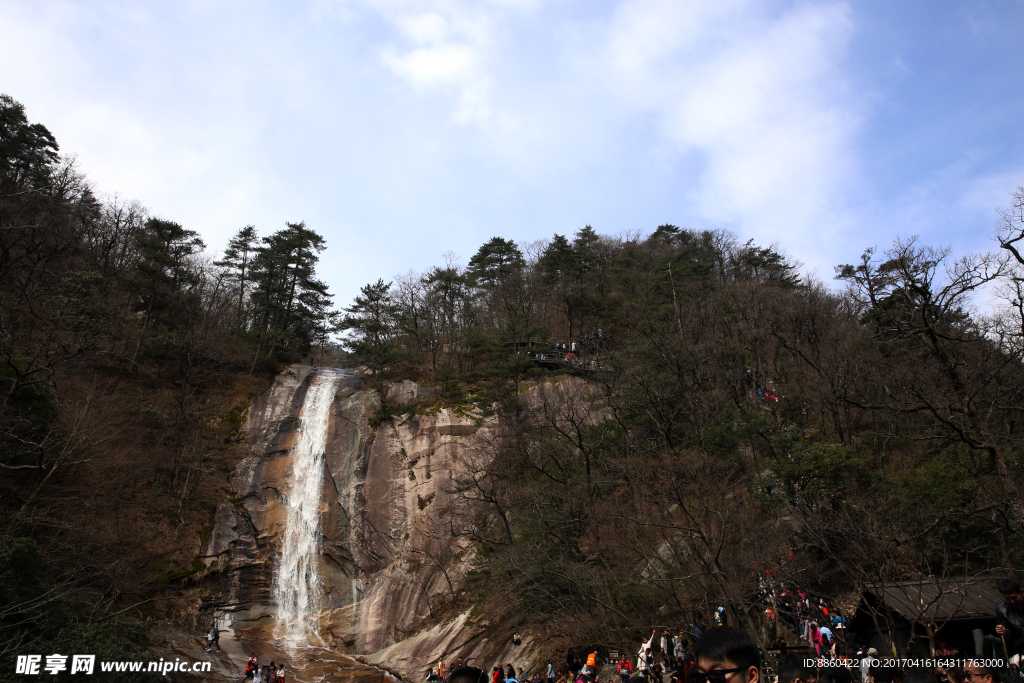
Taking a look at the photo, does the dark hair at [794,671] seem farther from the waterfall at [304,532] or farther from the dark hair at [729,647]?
the waterfall at [304,532]

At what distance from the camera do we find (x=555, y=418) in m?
21.8

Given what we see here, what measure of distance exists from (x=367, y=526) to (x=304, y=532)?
2.87m

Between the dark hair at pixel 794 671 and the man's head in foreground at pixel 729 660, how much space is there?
0.98 m

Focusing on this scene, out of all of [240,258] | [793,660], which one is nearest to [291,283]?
[240,258]

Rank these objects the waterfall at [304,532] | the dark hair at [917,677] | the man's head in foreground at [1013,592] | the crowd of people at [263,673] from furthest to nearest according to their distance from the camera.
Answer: the waterfall at [304,532]
the crowd of people at [263,673]
the man's head in foreground at [1013,592]
the dark hair at [917,677]

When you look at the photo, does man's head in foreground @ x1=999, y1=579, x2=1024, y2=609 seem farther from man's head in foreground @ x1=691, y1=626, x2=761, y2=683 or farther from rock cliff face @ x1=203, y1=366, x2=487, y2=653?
rock cliff face @ x1=203, y1=366, x2=487, y2=653

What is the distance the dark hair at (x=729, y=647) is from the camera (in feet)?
8.03

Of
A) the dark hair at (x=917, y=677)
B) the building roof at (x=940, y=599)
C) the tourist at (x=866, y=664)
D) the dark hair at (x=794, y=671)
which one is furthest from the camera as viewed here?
the building roof at (x=940, y=599)

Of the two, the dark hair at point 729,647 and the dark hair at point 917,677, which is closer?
the dark hair at point 729,647

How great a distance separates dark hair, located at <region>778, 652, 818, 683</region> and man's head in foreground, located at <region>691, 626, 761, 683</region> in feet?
3.21

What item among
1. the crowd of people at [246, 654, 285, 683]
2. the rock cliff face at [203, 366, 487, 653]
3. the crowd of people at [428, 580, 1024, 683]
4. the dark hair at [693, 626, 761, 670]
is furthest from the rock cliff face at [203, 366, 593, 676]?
the dark hair at [693, 626, 761, 670]

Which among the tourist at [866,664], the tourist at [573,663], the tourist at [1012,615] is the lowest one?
the tourist at [573,663]

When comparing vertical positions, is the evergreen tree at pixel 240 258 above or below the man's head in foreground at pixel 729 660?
above

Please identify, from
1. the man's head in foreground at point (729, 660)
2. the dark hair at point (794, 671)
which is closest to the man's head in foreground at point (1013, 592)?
the dark hair at point (794, 671)
